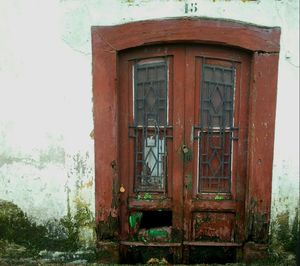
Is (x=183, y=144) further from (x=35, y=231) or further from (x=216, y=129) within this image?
(x=35, y=231)

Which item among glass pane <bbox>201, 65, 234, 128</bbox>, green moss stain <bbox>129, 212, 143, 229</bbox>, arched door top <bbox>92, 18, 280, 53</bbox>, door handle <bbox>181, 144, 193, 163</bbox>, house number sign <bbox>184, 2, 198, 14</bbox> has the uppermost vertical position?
house number sign <bbox>184, 2, 198, 14</bbox>

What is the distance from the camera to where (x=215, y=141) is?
4.83m

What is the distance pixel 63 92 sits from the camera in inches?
184

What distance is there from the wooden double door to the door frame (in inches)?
5.5

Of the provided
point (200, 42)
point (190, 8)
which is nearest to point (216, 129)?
point (200, 42)

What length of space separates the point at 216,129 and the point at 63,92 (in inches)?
69.7

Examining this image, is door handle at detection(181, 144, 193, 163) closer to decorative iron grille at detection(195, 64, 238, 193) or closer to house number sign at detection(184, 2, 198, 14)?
decorative iron grille at detection(195, 64, 238, 193)

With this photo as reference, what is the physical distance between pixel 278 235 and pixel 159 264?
142 centimetres

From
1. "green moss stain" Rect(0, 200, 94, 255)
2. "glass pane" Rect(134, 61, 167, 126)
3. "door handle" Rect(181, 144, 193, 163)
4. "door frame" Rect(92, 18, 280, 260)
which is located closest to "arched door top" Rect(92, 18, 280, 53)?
"door frame" Rect(92, 18, 280, 260)

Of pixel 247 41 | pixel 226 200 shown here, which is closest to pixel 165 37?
pixel 247 41

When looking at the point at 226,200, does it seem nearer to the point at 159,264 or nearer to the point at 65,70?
the point at 159,264

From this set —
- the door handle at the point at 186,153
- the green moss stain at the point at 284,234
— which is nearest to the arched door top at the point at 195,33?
the door handle at the point at 186,153

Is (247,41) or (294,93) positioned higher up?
(247,41)

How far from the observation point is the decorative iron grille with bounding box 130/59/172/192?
476cm
